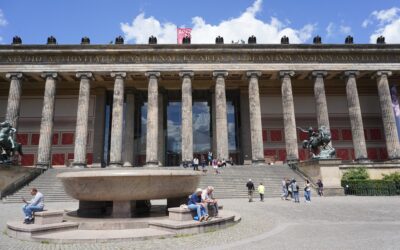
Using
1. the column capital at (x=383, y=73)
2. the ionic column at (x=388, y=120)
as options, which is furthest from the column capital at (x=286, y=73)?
the ionic column at (x=388, y=120)

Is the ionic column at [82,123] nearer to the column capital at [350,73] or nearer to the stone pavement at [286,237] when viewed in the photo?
the stone pavement at [286,237]

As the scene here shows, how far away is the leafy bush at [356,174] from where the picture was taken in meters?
22.9

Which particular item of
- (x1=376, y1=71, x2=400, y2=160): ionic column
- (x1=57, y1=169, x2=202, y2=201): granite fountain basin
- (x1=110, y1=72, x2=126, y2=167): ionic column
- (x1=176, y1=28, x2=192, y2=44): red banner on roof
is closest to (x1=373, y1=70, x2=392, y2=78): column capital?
(x1=376, y1=71, x2=400, y2=160): ionic column

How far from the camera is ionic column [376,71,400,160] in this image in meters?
28.9

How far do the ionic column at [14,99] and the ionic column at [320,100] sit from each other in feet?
98.3

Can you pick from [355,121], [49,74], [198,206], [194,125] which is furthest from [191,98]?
[198,206]

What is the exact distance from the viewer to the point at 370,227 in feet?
27.8

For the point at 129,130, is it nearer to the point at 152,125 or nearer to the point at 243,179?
the point at 152,125

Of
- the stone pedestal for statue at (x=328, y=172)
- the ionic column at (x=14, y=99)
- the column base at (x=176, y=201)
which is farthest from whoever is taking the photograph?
the ionic column at (x=14, y=99)

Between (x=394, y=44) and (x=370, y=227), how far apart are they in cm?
2946

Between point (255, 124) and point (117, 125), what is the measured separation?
13704mm

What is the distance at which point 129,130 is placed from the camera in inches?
1350

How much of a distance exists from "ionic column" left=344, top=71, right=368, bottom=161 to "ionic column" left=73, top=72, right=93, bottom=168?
87.6 feet

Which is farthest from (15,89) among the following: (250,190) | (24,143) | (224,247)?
(224,247)
